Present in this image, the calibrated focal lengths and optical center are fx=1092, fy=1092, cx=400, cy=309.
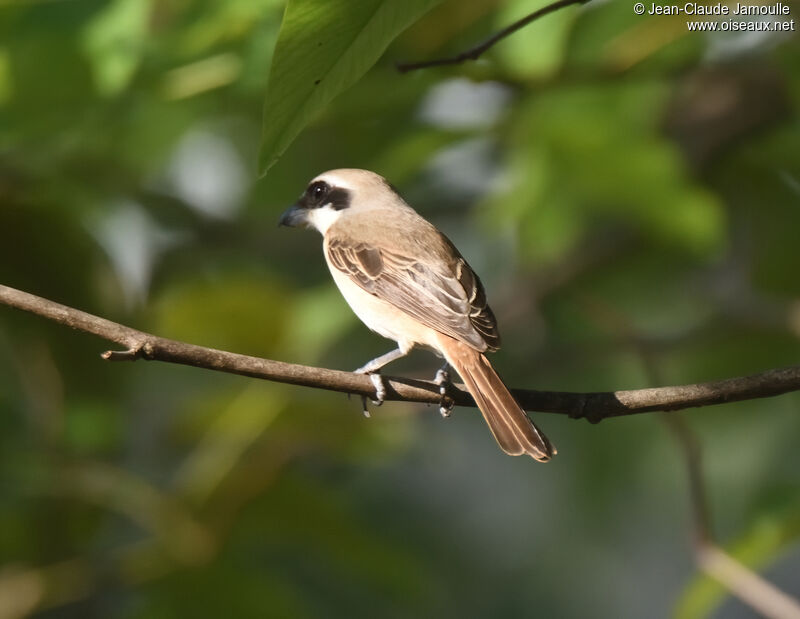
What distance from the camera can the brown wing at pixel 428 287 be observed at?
3.63 metres

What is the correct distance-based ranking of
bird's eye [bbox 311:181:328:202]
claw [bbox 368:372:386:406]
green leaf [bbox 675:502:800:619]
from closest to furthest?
claw [bbox 368:372:386:406], green leaf [bbox 675:502:800:619], bird's eye [bbox 311:181:328:202]

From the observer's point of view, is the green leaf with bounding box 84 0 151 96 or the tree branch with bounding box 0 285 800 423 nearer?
the tree branch with bounding box 0 285 800 423

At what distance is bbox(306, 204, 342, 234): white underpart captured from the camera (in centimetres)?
462

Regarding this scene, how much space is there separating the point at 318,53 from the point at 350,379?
2.32 feet

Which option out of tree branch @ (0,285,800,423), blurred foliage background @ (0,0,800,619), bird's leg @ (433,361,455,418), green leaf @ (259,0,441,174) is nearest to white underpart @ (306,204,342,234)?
blurred foliage background @ (0,0,800,619)

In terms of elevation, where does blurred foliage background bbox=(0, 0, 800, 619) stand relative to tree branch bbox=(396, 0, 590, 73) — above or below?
below

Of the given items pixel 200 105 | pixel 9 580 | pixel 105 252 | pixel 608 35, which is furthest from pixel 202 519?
pixel 608 35

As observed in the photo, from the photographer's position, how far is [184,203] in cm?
570

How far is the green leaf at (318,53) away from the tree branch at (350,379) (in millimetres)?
430

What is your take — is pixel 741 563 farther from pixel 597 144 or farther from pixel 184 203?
pixel 184 203

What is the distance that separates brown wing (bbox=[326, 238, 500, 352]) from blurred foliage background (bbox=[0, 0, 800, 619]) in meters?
0.30

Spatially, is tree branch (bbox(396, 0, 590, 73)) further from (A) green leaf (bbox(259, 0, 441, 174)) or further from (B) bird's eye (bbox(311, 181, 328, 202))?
(B) bird's eye (bbox(311, 181, 328, 202))

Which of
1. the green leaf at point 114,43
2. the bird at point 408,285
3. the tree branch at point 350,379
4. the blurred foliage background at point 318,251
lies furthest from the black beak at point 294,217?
the tree branch at point 350,379

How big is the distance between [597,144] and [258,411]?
158cm
